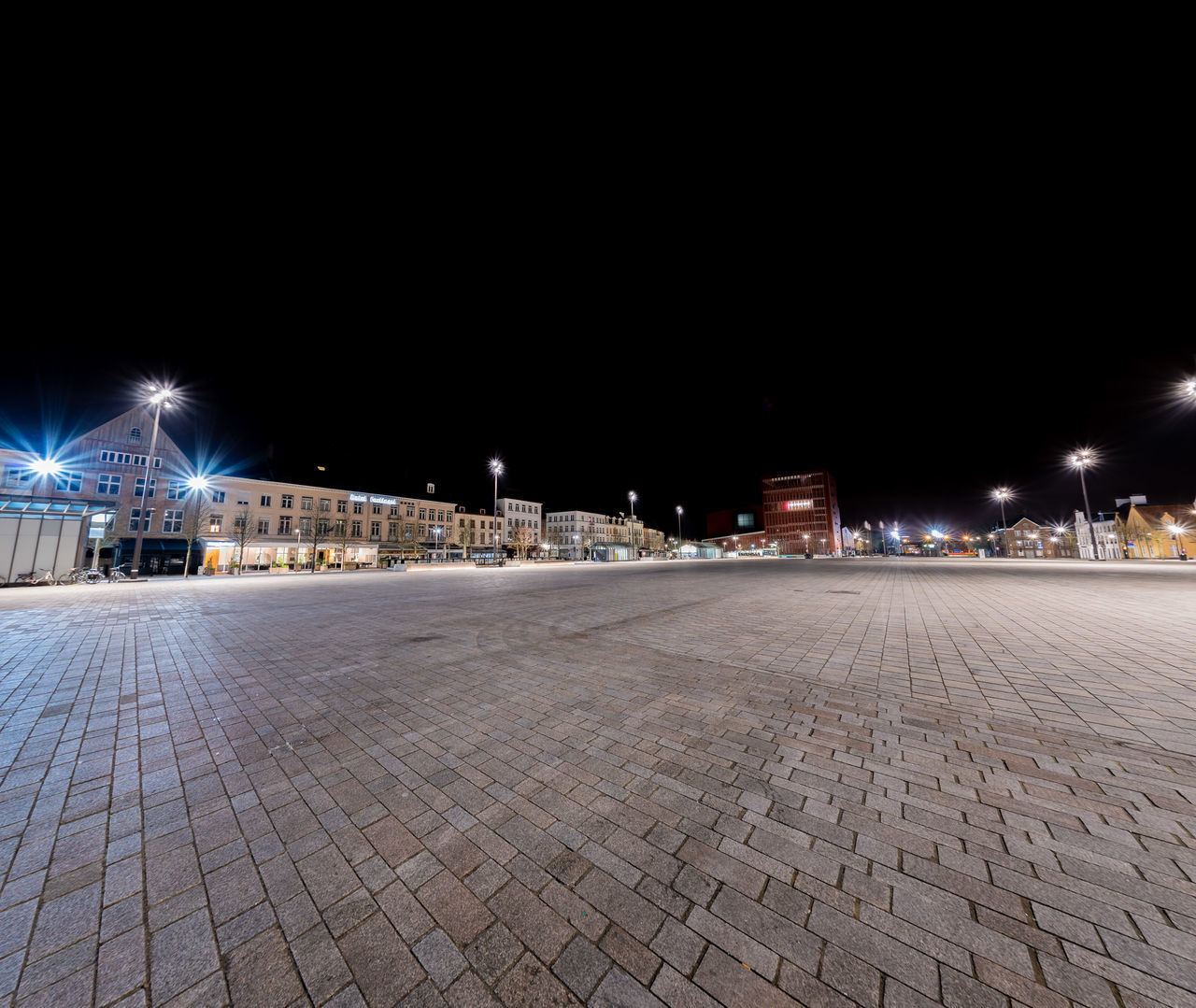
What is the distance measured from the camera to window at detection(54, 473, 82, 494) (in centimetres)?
3375

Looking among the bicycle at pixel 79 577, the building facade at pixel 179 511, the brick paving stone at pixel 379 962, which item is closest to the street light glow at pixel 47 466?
the building facade at pixel 179 511

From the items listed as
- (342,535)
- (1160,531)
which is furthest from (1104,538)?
(342,535)

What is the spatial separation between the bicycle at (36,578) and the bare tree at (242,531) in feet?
58.7

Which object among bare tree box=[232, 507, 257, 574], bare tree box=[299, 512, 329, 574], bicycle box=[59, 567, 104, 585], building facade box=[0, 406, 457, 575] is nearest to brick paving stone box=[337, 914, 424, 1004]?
building facade box=[0, 406, 457, 575]

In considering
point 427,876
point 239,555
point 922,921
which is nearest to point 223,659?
point 427,876

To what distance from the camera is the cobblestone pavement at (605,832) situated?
1.88m

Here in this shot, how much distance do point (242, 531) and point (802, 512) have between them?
116453 millimetres

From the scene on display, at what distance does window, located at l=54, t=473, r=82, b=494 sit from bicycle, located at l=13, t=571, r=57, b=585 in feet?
62.7

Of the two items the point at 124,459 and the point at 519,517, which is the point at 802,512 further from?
the point at 124,459

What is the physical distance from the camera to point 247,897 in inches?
91.2

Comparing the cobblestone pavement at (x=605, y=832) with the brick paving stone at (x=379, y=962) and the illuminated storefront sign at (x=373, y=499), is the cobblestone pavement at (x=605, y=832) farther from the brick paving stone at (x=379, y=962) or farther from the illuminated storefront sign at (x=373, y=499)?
the illuminated storefront sign at (x=373, y=499)

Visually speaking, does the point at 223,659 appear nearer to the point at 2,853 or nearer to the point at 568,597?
the point at 2,853

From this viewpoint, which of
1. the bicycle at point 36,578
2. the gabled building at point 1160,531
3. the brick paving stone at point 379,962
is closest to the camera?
the brick paving stone at point 379,962

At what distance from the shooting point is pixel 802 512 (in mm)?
115562
